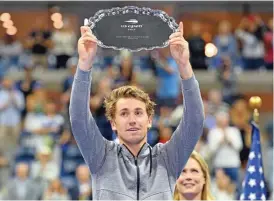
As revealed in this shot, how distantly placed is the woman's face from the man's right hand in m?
1.43

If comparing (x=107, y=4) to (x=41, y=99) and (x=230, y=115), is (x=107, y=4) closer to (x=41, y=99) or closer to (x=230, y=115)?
(x=41, y=99)

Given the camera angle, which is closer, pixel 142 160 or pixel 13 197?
pixel 142 160

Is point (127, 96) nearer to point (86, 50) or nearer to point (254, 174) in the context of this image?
point (86, 50)

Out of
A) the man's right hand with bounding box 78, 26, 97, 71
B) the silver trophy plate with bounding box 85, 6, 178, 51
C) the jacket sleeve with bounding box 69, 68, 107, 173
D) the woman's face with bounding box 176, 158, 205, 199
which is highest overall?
the silver trophy plate with bounding box 85, 6, 178, 51

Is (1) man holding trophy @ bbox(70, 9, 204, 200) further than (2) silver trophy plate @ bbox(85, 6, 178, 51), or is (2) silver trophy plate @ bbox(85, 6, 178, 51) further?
(2) silver trophy plate @ bbox(85, 6, 178, 51)

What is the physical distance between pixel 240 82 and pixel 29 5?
5751 mm

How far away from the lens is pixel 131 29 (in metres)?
4.05

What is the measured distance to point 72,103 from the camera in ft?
12.9

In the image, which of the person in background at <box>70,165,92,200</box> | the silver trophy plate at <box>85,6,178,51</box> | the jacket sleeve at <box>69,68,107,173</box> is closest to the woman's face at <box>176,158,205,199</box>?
the jacket sleeve at <box>69,68,107,173</box>

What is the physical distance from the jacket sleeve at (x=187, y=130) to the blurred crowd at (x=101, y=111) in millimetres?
5549

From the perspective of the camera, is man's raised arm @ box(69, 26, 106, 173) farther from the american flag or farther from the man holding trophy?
the american flag

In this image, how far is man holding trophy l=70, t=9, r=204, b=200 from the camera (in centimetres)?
393

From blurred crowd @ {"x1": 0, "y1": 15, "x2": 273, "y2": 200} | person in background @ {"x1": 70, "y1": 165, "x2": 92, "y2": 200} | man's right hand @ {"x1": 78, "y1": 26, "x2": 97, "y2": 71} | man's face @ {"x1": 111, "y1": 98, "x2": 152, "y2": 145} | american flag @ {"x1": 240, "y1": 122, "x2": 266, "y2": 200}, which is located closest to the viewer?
man's right hand @ {"x1": 78, "y1": 26, "x2": 97, "y2": 71}

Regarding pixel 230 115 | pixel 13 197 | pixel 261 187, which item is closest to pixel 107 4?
pixel 230 115
